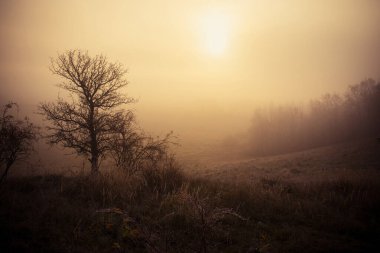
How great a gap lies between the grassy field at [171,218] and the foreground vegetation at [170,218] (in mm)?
19

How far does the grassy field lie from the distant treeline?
7362cm

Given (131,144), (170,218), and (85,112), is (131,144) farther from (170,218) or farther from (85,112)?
(170,218)

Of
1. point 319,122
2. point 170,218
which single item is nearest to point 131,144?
point 170,218

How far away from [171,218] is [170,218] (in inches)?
0.9

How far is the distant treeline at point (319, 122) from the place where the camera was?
7300 centimetres

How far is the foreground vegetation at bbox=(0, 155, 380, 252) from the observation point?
467 centimetres

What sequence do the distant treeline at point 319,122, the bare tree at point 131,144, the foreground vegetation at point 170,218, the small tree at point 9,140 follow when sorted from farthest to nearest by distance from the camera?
the distant treeline at point 319,122, the bare tree at point 131,144, the small tree at point 9,140, the foreground vegetation at point 170,218

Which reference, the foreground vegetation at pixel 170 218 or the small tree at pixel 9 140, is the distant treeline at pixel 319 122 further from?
the small tree at pixel 9 140

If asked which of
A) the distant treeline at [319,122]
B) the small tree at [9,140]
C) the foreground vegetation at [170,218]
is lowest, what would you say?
the foreground vegetation at [170,218]

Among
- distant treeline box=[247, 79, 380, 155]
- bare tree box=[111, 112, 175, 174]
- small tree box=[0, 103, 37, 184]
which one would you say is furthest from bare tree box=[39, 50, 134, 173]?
distant treeline box=[247, 79, 380, 155]

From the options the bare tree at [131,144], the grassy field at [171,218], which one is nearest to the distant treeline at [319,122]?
the bare tree at [131,144]

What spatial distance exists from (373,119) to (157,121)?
9661 cm

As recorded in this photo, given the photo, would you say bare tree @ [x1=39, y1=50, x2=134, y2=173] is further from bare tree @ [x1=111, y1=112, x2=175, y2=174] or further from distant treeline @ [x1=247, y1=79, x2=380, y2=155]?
distant treeline @ [x1=247, y1=79, x2=380, y2=155]

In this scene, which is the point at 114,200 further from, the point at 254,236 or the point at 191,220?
the point at 254,236
